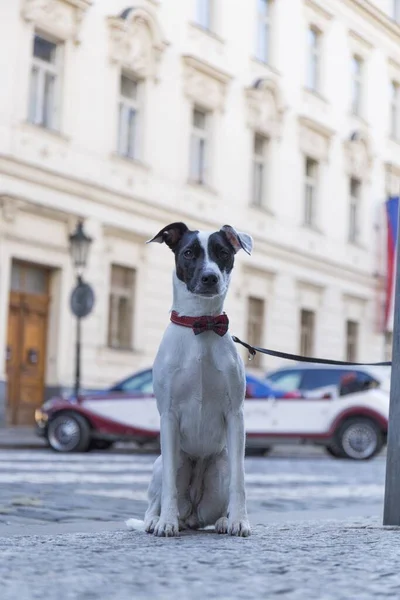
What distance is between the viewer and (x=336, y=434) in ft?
60.2

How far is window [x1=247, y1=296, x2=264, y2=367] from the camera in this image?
2938 centimetres

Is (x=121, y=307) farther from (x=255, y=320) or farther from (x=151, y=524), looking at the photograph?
(x=151, y=524)

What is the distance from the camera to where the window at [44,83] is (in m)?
22.8

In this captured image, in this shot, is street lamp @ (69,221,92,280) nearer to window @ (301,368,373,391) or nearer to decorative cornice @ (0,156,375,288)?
decorative cornice @ (0,156,375,288)

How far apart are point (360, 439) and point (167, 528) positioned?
43.1 feet

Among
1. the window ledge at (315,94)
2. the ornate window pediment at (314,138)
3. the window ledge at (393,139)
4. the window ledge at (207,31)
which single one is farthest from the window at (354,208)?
the window ledge at (207,31)

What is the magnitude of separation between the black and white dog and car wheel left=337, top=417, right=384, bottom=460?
12.9 meters

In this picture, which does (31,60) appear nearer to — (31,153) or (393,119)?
(31,153)

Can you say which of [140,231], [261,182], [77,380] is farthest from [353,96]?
[77,380]

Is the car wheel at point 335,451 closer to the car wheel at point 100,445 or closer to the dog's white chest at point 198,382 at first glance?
the car wheel at point 100,445

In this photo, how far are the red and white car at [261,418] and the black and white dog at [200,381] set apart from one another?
1226 centimetres

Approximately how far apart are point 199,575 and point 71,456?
12627 millimetres

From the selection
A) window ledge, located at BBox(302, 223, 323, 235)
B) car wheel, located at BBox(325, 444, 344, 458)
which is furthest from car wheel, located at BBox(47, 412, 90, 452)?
window ledge, located at BBox(302, 223, 323, 235)

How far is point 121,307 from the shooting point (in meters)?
25.1
